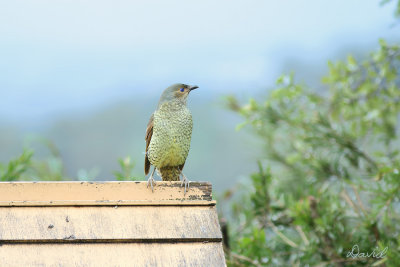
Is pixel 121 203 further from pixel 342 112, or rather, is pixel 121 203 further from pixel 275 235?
pixel 342 112

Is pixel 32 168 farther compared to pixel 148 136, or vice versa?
pixel 32 168

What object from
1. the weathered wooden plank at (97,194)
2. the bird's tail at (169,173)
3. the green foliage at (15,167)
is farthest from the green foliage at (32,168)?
the weathered wooden plank at (97,194)

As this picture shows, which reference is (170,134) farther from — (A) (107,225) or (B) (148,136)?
(A) (107,225)

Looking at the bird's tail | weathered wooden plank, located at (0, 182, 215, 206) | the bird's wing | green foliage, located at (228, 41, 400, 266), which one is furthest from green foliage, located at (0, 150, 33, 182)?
green foliage, located at (228, 41, 400, 266)

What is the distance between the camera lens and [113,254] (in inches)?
89.3

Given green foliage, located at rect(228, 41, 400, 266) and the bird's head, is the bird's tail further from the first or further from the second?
green foliage, located at rect(228, 41, 400, 266)

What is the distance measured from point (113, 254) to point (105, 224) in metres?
0.16

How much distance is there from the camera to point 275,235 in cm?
460

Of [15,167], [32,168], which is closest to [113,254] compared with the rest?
[15,167]

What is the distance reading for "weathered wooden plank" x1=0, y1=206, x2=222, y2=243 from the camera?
2307 millimetres

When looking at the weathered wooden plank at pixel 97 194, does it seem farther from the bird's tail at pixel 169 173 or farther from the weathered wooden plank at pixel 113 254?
the bird's tail at pixel 169 173

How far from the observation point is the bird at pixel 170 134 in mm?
3967

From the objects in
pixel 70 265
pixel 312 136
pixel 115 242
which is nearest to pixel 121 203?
pixel 115 242

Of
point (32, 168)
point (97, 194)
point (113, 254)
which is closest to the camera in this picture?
point (113, 254)
